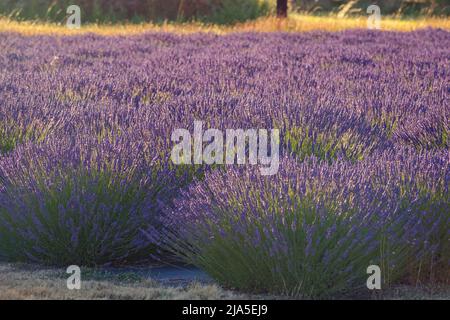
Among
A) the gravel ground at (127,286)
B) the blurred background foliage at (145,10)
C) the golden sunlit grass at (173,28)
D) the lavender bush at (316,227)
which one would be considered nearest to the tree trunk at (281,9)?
the golden sunlit grass at (173,28)

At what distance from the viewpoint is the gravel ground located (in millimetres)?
4082

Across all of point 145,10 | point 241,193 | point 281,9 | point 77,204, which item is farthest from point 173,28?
point 241,193

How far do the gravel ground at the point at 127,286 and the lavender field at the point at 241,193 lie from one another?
10cm

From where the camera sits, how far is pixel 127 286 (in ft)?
14.5

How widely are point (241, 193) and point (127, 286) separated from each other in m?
0.65

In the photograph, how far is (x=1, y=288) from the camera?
406 centimetres

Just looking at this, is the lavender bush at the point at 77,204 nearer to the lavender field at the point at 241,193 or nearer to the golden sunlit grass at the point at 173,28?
the lavender field at the point at 241,193

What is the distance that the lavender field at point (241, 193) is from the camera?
14.2 feet

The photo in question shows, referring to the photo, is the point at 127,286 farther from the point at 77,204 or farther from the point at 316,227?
the point at 316,227

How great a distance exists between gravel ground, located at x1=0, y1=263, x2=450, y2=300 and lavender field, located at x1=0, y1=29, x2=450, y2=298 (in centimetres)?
10

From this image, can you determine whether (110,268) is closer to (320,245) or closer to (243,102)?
(320,245)

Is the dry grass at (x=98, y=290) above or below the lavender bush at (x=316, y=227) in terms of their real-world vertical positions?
below

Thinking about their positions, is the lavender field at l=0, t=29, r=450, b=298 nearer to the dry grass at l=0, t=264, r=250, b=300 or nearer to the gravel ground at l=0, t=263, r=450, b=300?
the gravel ground at l=0, t=263, r=450, b=300
